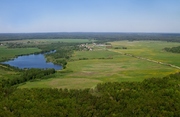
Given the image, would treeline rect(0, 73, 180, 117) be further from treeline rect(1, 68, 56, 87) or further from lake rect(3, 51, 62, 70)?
lake rect(3, 51, 62, 70)

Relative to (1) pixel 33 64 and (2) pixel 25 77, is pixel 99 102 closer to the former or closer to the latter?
(2) pixel 25 77

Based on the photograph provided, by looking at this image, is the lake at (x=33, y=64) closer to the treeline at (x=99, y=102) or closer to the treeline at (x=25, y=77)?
the treeline at (x=25, y=77)

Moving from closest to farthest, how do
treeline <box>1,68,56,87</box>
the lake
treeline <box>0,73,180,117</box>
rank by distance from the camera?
treeline <box>0,73,180,117</box>
treeline <box>1,68,56,87</box>
the lake

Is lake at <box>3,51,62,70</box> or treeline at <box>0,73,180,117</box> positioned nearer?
treeline at <box>0,73,180,117</box>

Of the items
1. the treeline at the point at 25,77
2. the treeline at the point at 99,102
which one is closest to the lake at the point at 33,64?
the treeline at the point at 25,77

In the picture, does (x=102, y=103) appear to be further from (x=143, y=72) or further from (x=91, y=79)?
(x=143, y=72)

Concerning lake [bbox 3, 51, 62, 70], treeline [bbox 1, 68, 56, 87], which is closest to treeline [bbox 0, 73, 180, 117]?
treeline [bbox 1, 68, 56, 87]

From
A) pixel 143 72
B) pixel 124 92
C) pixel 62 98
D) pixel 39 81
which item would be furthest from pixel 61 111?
pixel 143 72

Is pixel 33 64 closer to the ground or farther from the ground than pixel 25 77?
closer to the ground

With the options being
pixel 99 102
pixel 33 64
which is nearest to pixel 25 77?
pixel 33 64
